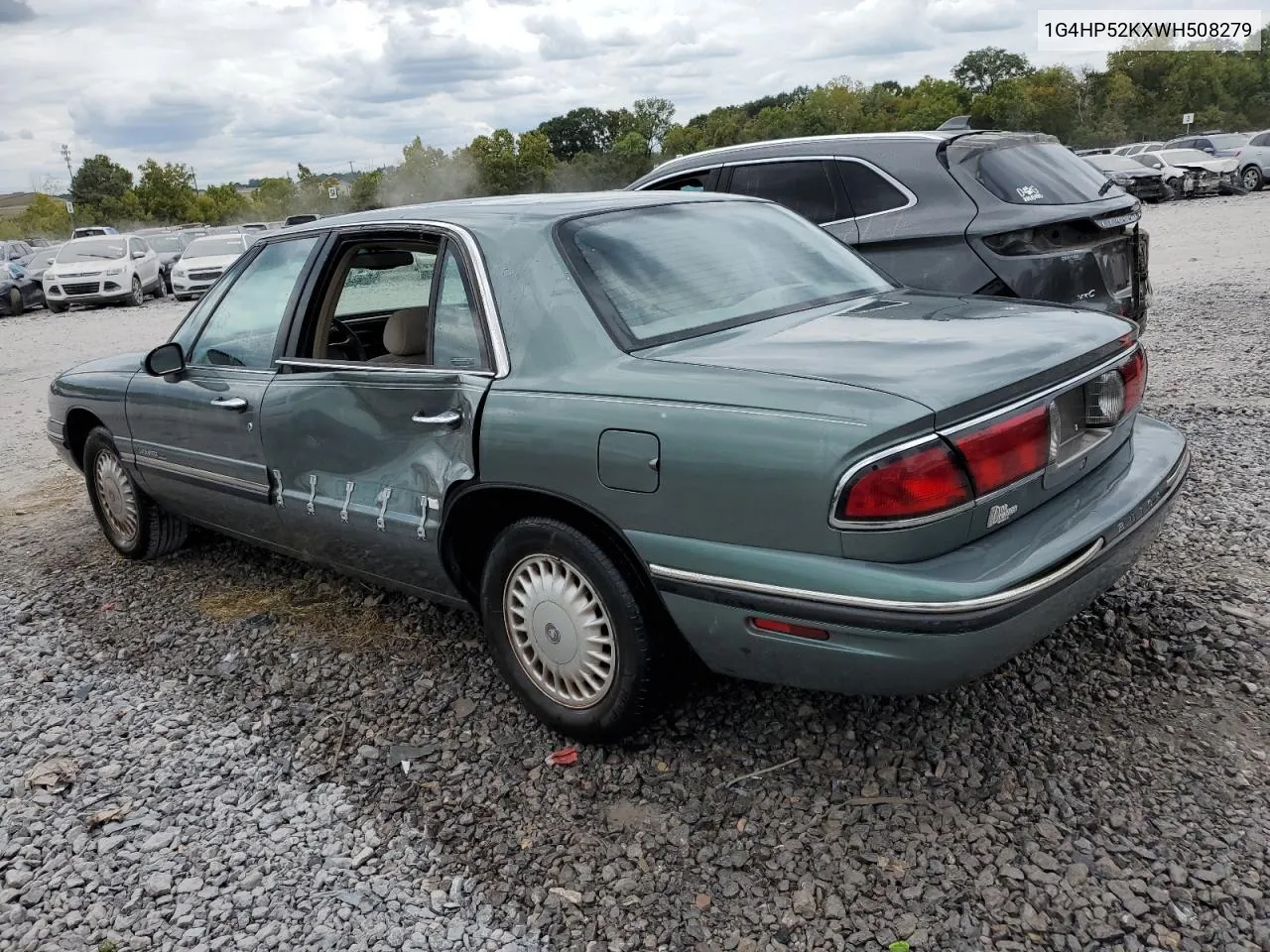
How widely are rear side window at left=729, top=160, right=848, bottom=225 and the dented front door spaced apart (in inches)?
122

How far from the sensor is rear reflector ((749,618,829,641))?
248 cm

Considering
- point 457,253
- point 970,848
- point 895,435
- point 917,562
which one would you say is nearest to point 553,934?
point 970,848

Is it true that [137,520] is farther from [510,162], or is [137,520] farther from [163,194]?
[163,194]

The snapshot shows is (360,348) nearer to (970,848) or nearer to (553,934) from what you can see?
(553,934)

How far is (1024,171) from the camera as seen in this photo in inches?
223

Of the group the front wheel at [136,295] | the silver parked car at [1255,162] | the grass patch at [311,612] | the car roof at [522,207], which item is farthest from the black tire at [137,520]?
the silver parked car at [1255,162]

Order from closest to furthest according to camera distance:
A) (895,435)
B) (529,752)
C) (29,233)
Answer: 1. (895,435)
2. (529,752)
3. (29,233)

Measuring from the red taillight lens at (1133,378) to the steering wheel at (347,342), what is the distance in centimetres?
259

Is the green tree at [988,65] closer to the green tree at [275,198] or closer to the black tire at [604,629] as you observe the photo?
the green tree at [275,198]

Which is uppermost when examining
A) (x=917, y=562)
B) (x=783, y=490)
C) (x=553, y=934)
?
(x=783, y=490)

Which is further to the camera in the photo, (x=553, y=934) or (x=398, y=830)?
(x=398, y=830)

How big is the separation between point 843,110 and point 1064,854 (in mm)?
74635

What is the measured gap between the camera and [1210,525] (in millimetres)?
4273

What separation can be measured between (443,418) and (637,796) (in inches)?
47.7
